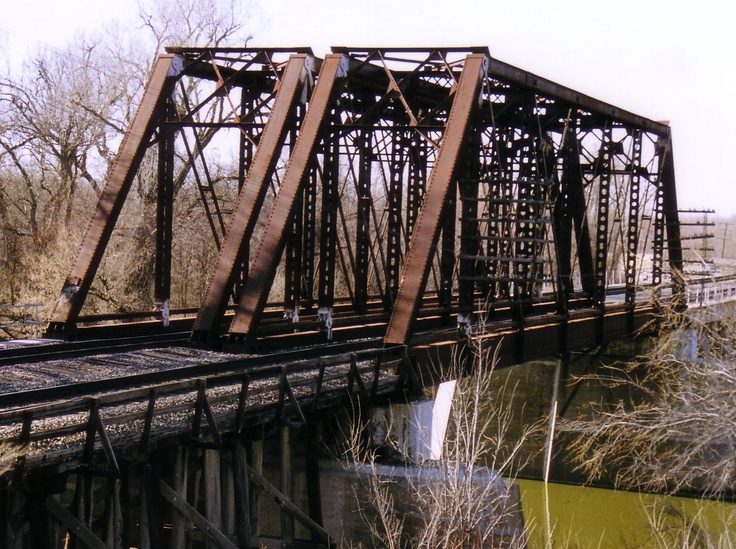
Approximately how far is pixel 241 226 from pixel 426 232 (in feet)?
10.7

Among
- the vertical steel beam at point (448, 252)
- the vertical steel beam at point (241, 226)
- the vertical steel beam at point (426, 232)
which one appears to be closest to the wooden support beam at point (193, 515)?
the vertical steel beam at point (426, 232)

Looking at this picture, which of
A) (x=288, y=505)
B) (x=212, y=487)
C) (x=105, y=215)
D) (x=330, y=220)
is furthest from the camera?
(x=330, y=220)

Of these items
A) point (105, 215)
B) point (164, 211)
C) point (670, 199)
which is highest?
point (670, 199)

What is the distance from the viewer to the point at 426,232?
604 inches

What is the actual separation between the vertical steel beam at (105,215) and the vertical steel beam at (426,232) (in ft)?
18.5

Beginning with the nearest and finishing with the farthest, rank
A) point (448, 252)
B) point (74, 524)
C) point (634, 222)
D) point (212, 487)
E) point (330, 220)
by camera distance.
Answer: point (74, 524)
point (212, 487)
point (330, 220)
point (448, 252)
point (634, 222)

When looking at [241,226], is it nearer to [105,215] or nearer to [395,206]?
[105,215]

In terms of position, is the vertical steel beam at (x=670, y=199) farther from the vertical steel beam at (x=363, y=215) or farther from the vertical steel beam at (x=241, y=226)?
the vertical steel beam at (x=241, y=226)

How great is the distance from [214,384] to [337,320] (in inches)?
351

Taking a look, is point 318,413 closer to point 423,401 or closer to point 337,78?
point 423,401

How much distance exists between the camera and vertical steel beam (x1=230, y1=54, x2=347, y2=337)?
1552cm

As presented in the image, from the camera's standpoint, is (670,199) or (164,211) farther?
(670,199)

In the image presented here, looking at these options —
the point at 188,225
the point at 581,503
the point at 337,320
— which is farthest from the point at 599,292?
the point at 188,225

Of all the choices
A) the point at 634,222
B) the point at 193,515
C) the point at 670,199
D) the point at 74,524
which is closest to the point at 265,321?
the point at 193,515
